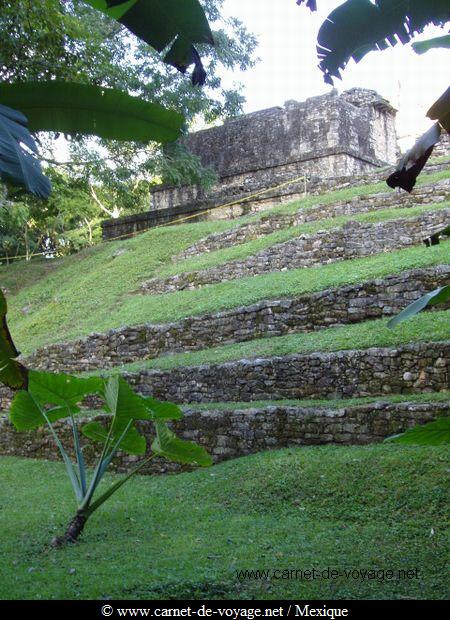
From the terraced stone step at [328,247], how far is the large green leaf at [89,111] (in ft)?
28.9

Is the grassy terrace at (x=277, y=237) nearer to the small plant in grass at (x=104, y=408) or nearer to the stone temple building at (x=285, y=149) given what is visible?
the stone temple building at (x=285, y=149)

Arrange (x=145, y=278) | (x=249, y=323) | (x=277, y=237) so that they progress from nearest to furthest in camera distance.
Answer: (x=249, y=323) → (x=277, y=237) → (x=145, y=278)

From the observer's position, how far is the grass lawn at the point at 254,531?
4562 mm

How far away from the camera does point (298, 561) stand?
4.96m

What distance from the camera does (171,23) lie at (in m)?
3.18

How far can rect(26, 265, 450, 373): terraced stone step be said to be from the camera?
33.4ft

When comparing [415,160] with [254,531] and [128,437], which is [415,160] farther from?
[128,437]

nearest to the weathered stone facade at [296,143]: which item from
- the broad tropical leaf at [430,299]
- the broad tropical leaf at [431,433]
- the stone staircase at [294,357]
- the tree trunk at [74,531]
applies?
the stone staircase at [294,357]

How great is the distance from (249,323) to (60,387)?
5.41 meters

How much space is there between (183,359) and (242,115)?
12.4 m

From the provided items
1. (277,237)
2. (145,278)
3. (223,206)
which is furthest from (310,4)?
(223,206)

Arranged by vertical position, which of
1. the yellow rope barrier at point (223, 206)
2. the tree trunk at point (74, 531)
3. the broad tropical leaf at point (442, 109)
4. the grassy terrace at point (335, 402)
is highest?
the broad tropical leaf at point (442, 109)

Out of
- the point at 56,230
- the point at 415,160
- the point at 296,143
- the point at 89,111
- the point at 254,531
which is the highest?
the point at 296,143

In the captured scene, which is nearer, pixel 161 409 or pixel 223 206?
pixel 161 409
